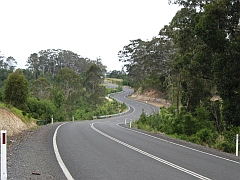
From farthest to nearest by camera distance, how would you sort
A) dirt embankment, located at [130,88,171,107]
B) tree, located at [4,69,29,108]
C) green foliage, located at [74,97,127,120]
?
dirt embankment, located at [130,88,171,107] → green foliage, located at [74,97,127,120] → tree, located at [4,69,29,108]

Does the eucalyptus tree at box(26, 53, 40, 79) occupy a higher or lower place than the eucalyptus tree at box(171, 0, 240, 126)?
higher

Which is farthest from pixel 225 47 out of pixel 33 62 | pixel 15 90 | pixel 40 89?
pixel 33 62

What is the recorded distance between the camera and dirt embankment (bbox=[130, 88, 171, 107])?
268ft

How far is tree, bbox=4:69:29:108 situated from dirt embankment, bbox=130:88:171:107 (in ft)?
146

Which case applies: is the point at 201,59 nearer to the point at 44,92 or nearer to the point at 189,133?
the point at 189,133

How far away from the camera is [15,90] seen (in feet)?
121

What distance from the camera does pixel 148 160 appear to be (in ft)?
37.2

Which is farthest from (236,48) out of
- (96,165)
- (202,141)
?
(96,165)

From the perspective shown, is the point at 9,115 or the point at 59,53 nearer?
the point at 9,115

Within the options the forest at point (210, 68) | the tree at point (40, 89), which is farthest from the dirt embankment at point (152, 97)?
the forest at point (210, 68)

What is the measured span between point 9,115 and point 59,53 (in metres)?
95.3

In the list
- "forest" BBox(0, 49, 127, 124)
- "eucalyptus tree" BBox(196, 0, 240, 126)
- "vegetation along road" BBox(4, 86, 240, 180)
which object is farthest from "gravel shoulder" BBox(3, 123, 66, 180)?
"forest" BBox(0, 49, 127, 124)

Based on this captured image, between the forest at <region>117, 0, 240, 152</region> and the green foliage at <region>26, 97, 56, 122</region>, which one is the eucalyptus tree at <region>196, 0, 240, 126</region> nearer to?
the forest at <region>117, 0, 240, 152</region>

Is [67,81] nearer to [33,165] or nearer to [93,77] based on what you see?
[93,77]
